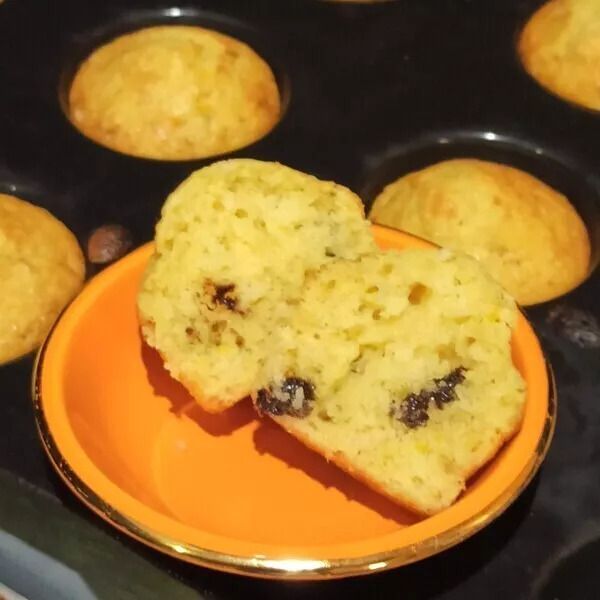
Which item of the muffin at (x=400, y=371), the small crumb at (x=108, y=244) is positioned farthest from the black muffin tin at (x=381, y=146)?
the muffin at (x=400, y=371)

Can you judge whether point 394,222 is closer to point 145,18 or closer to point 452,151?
point 452,151

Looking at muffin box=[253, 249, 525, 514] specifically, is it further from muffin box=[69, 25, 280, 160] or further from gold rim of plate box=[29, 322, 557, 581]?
muffin box=[69, 25, 280, 160]

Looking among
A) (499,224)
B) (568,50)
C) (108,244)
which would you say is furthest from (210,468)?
(568,50)

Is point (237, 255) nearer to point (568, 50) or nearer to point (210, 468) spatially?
point (210, 468)

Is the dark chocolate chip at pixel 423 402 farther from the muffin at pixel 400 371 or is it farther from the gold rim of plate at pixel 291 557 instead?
the gold rim of plate at pixel 291 557

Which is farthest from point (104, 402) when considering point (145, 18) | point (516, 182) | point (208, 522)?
point (145, 18)

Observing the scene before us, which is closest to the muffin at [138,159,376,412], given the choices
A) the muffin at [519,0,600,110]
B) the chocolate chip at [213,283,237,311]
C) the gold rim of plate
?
the chocolate chip at [213,283,237,311]
